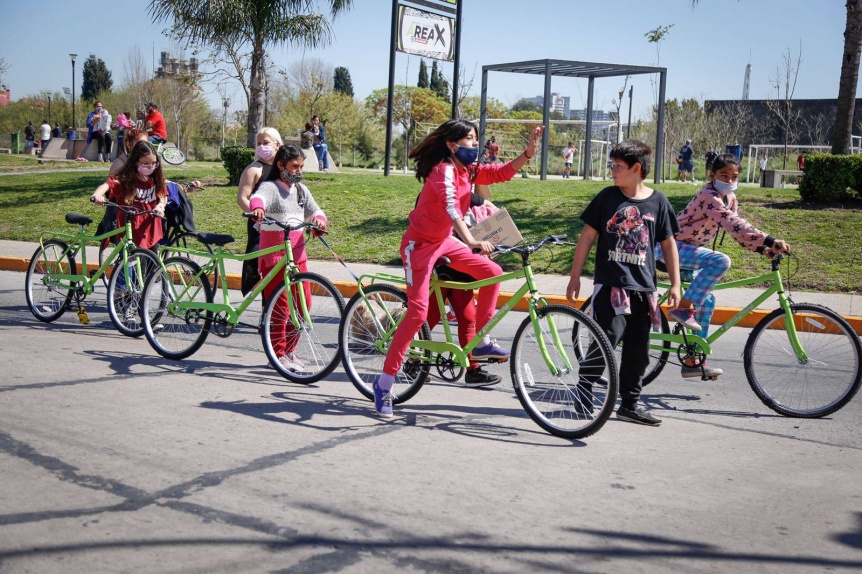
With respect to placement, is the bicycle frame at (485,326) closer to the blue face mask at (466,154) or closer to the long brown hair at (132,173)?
the blue face mask at (466,154)

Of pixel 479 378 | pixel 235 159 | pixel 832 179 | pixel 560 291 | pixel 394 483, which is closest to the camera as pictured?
pixel 394 483

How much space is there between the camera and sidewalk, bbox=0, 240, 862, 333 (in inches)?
400

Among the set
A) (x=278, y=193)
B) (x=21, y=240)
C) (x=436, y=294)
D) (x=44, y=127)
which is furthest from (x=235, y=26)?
(x=44, y=127)

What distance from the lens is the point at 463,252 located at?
589cm

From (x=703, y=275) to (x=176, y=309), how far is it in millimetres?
4031

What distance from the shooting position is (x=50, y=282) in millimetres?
8953

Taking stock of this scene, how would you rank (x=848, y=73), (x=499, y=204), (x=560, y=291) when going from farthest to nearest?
(x=499, y=204) → (x=848, y=73) → (x=560, y=291)

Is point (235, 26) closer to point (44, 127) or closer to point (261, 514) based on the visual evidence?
point (261, 514)

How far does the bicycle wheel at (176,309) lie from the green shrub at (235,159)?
556 inches

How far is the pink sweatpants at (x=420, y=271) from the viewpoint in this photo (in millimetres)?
5691

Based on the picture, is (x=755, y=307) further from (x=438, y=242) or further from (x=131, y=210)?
(x=131, y=210)

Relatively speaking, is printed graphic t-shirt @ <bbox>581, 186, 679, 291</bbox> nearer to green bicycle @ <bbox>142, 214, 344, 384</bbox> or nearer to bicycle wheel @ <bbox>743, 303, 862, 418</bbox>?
bicycle wheel @ <bbox>743, 303, 862, 418</bbox>

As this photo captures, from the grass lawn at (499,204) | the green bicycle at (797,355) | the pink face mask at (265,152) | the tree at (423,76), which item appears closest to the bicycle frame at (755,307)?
the green bicycle at (797,355)

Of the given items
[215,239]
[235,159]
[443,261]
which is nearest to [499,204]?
[235,159]
